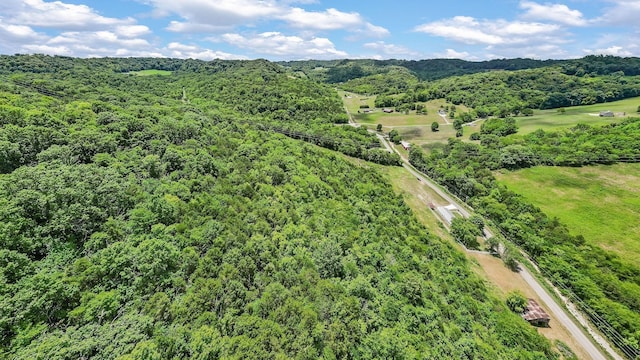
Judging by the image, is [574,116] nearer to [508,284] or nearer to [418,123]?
[418,123]

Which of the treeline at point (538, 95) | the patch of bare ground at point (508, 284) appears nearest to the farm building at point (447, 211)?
the patch of bare ground at point (508, 284)

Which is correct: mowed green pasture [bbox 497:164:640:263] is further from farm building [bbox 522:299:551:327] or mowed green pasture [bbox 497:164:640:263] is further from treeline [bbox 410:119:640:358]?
farm building [bbox 522:299:551:327]

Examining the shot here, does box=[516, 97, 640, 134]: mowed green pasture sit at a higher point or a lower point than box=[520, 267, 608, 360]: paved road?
higher

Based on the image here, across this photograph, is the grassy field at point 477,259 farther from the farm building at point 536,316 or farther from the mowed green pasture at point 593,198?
the mowed green pasture at point 593,198

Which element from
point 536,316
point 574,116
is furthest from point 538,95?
point 536,316

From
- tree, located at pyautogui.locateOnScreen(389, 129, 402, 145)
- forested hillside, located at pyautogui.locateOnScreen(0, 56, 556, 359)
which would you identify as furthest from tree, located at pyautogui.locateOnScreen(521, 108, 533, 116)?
forested hillside, located at pyautogui.locateOnScreen(0, 56, 556, 359)
